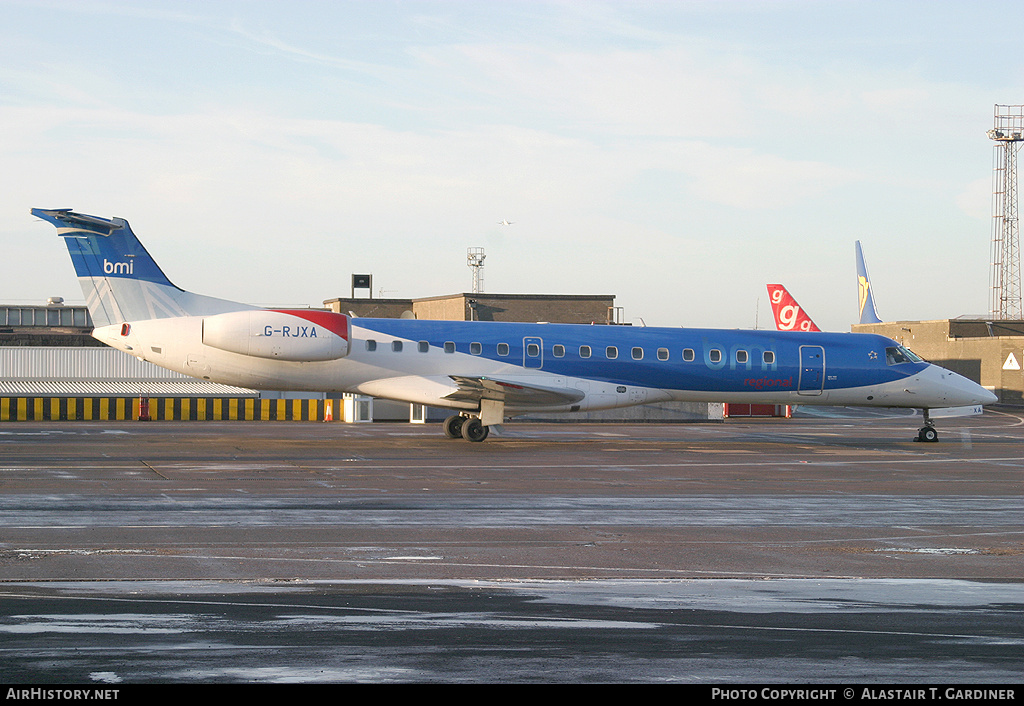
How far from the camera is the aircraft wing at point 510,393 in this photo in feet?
85.1

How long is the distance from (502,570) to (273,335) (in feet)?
55.8

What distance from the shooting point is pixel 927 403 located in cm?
2983

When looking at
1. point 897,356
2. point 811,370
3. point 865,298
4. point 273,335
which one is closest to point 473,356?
point 273,335

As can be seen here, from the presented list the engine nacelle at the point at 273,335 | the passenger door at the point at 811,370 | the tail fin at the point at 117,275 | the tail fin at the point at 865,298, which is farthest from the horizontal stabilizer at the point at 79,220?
the tail fin at the point at 865,298

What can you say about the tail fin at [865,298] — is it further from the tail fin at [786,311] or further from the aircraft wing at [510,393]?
the aircraft wing at [510,393]

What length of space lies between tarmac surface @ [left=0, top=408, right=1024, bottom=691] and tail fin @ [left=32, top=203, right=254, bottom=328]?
5.02 meters

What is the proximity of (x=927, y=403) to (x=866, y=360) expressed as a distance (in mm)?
2414

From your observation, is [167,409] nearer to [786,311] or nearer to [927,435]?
[927,435]

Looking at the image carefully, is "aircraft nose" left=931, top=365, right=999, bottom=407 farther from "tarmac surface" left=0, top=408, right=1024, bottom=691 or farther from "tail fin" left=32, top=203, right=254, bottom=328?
"tail fin" left=32, top=203, right=254, bottom=328

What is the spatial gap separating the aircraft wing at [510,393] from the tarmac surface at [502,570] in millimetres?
3736

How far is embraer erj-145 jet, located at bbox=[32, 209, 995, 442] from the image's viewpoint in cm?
2569

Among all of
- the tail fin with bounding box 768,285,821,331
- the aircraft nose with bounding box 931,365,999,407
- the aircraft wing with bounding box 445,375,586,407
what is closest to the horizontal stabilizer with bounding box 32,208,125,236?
the aircraft wing with bounding box 445,375,586,407

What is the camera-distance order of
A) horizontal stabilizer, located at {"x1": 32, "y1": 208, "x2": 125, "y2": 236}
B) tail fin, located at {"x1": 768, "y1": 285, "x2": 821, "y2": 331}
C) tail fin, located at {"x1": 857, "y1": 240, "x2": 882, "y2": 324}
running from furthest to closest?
tail fin, located at {"x1": 857, "y1": 240, "x2": 882, "y2": 324}
tail fin, located at {"x1": 768, "y1": 285, "x2": 821, "y2": 331}
horizontal stabilizer, located at {"x1": 32, "y1": 208, "x2": 125, "y2": 236}

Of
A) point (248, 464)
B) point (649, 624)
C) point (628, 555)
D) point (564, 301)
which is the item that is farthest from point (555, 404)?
point (564, 301)
